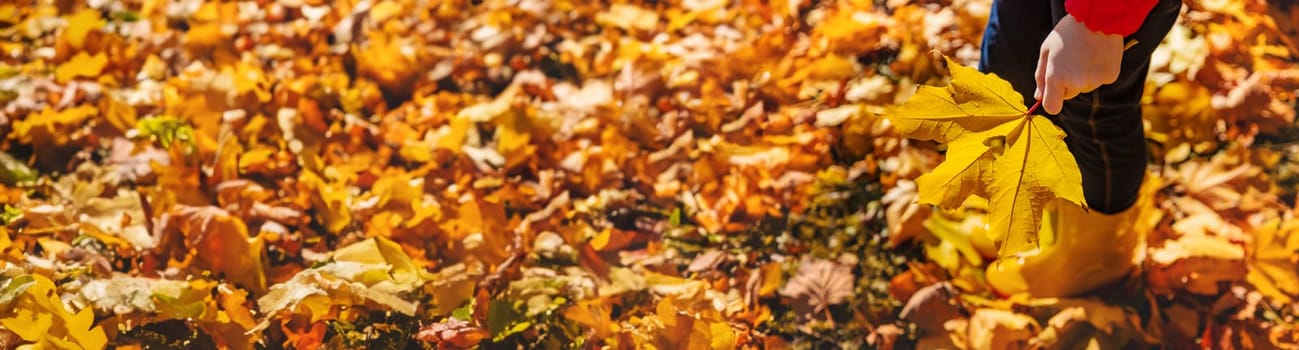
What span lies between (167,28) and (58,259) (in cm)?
83

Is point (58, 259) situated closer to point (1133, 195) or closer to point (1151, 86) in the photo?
point (1133, 195)

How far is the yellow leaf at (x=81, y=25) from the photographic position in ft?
7.27

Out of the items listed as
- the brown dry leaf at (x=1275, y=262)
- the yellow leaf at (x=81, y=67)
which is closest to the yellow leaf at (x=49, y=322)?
the yellow leaf at (x=81, y=67)

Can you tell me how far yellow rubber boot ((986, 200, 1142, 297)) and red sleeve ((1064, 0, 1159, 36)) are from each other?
0.49m

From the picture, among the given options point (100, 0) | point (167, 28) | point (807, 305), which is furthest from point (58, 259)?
point (807, 305)

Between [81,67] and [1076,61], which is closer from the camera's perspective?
[1076,61]

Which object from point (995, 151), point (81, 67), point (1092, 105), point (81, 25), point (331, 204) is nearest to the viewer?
point (995, 151)

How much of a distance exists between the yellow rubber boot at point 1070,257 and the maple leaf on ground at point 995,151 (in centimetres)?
48

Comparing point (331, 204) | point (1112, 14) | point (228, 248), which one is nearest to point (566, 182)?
point (331, 204)

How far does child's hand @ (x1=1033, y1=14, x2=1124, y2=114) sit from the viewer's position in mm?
1224

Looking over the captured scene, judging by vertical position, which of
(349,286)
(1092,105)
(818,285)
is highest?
(1092,105)

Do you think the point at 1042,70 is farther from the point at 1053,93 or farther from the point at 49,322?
the point at 49,322

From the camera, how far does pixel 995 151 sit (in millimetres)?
1208

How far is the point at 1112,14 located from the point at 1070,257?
1.85 ft
